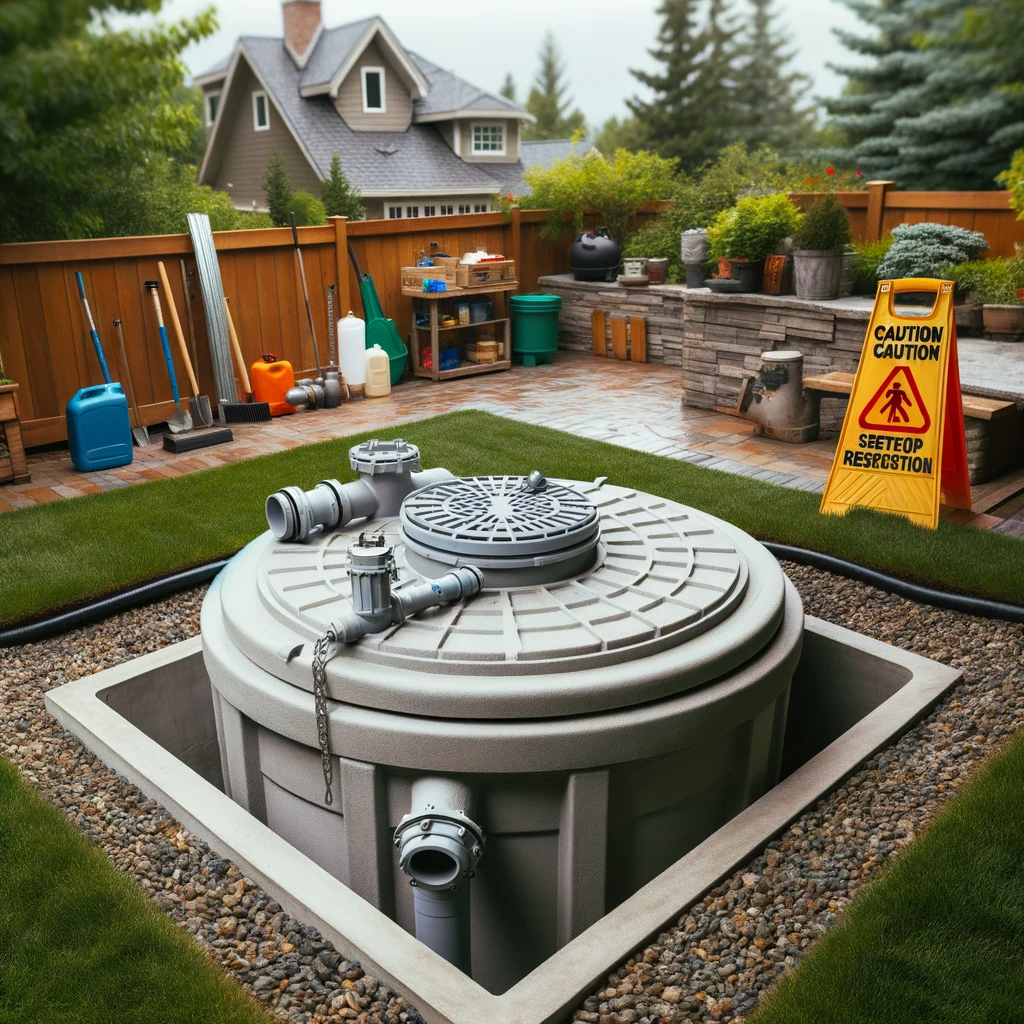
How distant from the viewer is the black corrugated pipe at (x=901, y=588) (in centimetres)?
409

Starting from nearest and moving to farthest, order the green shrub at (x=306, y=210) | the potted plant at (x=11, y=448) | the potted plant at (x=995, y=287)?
the potted plant at (x=11, y=448) < the potted plant at (x=995, y=287) < the green shrub at (x=306, y=210)

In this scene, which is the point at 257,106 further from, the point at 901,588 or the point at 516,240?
the point at 901,588

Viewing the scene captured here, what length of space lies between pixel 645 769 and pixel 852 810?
0.66 m

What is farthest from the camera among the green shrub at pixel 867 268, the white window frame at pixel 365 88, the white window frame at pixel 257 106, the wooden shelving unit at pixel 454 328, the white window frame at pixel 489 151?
the white window frame at pixel 489 151

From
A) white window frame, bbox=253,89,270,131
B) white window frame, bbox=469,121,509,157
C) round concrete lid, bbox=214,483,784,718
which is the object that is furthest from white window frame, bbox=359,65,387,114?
round concrete lid, bbox=214,483,784,718

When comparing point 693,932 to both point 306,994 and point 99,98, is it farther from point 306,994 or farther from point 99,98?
point 99,98

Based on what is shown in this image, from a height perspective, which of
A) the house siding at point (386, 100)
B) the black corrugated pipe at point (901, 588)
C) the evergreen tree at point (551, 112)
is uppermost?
the evergreen tree at point (551, 112)

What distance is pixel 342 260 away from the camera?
9.03m

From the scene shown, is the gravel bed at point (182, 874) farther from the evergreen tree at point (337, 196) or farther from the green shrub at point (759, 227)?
the evergreen tree at point (337, 196)

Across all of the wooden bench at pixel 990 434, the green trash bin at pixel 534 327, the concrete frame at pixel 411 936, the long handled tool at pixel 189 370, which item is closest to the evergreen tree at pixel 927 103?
the concrete frame at pixel 411 936

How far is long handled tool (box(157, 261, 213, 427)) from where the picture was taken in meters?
7.55

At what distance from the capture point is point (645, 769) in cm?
Answer: 263

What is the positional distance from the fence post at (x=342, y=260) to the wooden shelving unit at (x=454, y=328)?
2.19 feet

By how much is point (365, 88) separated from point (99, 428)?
12171mm
